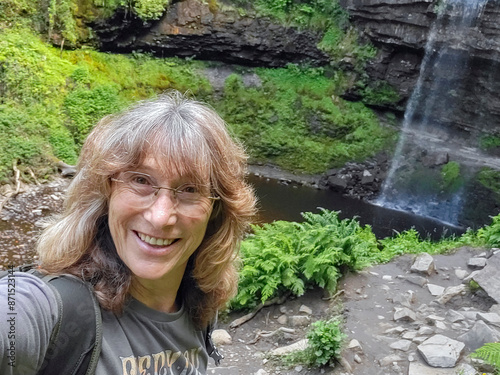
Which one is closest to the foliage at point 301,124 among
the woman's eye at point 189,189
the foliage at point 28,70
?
the foliage at point 28,70

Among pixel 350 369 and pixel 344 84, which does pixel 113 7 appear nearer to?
pixel 344 84

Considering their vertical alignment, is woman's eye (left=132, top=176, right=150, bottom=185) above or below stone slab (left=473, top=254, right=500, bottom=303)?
above

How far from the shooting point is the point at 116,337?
146 cm

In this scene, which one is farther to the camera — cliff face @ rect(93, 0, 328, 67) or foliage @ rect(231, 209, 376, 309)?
cliff face @ rect(93, 0, 328, 67)

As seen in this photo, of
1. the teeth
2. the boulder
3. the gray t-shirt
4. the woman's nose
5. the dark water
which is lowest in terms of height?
the dark water

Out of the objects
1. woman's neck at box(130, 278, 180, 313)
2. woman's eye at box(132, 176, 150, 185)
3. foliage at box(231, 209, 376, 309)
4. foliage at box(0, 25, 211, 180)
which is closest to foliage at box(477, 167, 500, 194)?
foliage at box(231, 209, 376, 309)

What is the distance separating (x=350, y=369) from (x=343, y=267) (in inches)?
87.1

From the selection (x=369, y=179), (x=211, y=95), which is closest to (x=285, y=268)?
(x=369, y=179)

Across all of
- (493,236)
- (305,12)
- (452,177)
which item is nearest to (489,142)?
(452,177)

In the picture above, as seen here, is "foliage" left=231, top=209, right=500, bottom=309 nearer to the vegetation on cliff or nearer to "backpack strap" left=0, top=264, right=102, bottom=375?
"backpack strap" left=0, top=264, right=102, bottom=375

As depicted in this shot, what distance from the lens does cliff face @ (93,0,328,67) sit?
16953 millimetres

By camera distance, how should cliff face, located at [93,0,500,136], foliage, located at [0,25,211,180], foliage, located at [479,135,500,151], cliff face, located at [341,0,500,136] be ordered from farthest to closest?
foliage, located at [479,135,500,151], cliff face, located at [93,0,500,136], cliff face, located at [341,0,500,136], foliage, located at [0,25,211,180]

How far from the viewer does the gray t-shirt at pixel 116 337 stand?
3.86 ft

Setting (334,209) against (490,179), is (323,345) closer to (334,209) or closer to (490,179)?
(334,209)
